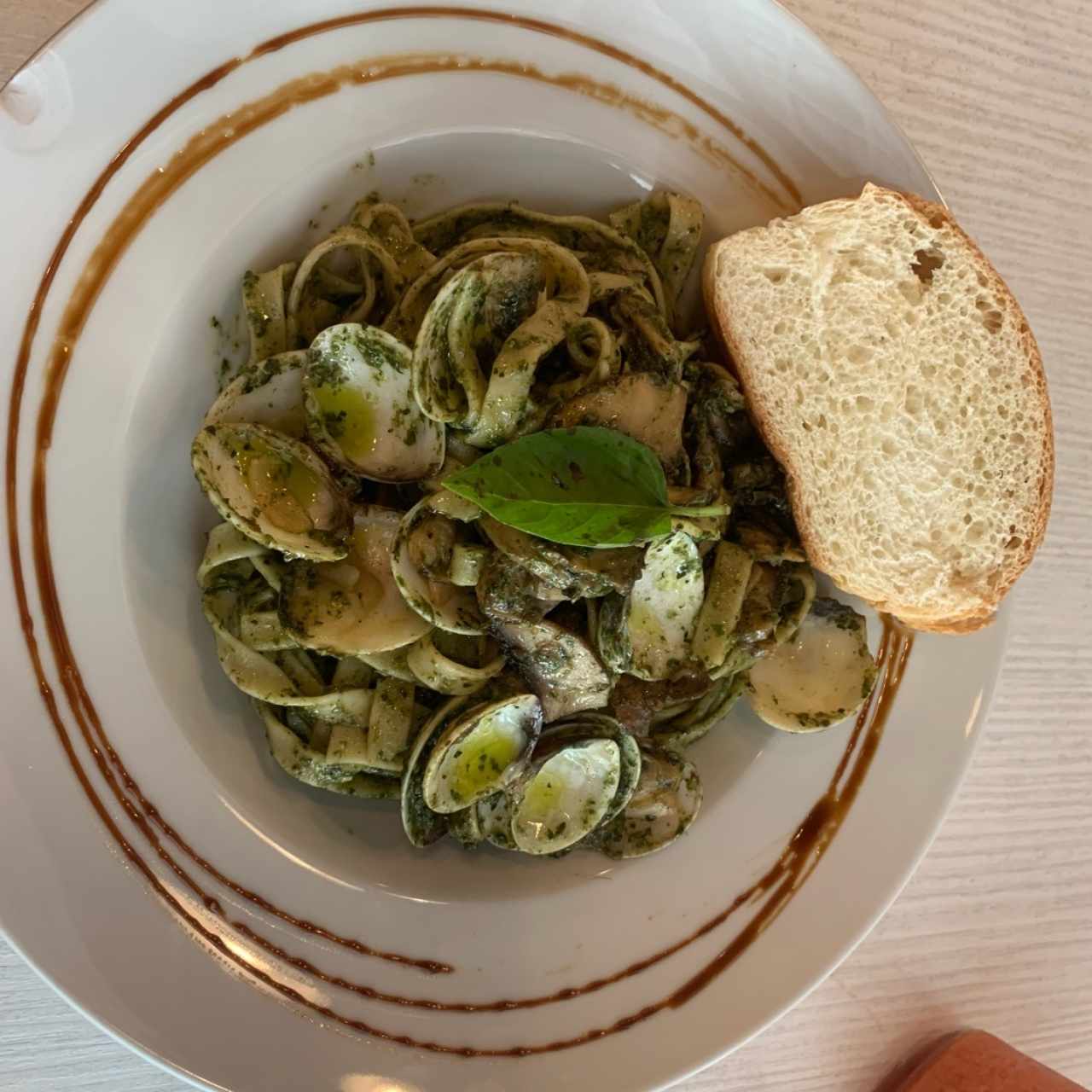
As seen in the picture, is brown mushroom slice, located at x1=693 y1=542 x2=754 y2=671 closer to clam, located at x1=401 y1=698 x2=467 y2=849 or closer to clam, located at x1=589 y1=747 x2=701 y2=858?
clam, located at x1=589 y1=747 x2=701 y2=858

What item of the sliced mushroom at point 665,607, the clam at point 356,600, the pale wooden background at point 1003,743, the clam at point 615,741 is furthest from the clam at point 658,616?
the pale wooden background at point 1003,743

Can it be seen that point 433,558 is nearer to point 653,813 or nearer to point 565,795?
point 565,795

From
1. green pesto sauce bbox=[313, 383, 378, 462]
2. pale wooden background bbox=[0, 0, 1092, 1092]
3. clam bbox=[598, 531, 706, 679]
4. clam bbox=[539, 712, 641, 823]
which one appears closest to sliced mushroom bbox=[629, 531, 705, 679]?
clam bbox=[598, 531, 706, 679]

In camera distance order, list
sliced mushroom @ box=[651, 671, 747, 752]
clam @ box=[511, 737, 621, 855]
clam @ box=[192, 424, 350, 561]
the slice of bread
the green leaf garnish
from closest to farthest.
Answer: the green leaf garnish, clam @ box=[192, 424, 350, 561], the slice of bread, clam @ box=[511, 737, 621, 855], sliced mushroom @ box=[651, 671, 747, 752]

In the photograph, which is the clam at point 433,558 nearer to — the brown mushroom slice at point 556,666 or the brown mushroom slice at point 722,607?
the brown mushroom slice at point 556,666

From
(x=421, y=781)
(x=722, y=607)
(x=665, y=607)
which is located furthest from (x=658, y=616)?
(x=421, y=781)

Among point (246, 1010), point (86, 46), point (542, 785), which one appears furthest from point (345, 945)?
point (86, 46)
